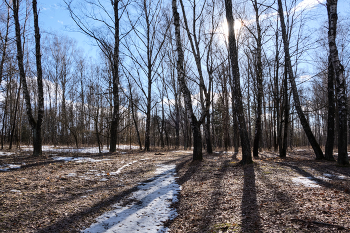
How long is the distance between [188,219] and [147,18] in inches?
600

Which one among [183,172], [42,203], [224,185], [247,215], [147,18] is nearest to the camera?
[247,215]

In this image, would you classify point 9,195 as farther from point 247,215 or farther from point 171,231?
point 247,215

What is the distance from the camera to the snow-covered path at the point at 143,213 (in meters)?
3.03

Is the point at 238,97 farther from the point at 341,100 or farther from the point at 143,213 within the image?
the point at 143,213

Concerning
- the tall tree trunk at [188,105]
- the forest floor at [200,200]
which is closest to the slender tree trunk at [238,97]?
the forest floor at [200,200]

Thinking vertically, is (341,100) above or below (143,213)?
above

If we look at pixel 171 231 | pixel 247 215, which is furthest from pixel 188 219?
pixel 247 215

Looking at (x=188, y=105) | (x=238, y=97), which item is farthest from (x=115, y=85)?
(x=238, y=97)

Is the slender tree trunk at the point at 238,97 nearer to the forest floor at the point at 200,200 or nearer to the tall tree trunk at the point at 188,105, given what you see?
the forest floor at the point at 200,200

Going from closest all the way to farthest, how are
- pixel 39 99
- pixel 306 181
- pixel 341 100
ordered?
pixel 306 181
pixel 341 100
pixel 39 99

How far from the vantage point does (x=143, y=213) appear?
3.59 meters

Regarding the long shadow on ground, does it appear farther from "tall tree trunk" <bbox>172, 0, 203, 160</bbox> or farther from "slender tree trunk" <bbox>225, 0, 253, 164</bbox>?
"tall tree trunk" <bbox>172, 0, 203, 160</bbox>

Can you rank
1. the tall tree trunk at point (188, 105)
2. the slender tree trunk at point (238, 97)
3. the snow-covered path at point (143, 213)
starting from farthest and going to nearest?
the tall tree trunk at point (188, 105) → the slender tree trunk at point (238, 97) → the snow-covered path at point (143, 213)

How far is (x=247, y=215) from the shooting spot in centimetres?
331
